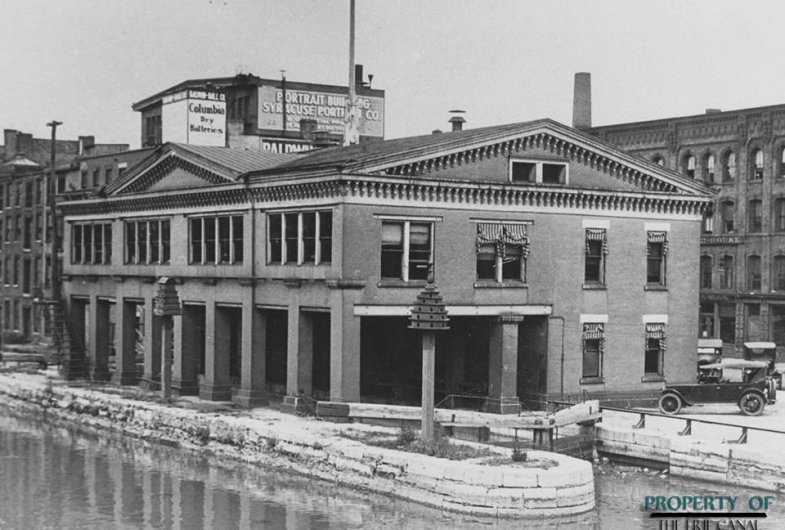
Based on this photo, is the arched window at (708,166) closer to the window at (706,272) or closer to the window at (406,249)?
the window at (706,272)

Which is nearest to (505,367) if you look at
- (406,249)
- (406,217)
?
(406,249)

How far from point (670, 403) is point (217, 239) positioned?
57.3 ft

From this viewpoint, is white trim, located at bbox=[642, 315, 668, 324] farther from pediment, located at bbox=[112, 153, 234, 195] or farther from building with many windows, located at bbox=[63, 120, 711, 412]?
pediment, located at bbox=[112, 153, 234, 195]

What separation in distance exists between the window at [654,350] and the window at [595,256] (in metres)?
2.95

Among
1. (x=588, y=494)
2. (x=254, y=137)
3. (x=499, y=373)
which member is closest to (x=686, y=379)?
(x=499, y=373)

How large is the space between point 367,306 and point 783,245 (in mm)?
34659

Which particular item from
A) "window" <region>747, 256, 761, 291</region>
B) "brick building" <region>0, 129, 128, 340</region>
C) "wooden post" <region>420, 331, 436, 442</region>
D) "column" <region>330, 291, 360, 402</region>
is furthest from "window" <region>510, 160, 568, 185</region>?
"brick building" <region>0, 129, 128, 340</region>

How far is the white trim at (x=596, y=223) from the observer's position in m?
40.0

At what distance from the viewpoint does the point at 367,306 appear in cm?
3594

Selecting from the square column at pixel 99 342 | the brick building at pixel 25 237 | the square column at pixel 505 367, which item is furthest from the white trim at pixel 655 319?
the brick building at pixel 25 237

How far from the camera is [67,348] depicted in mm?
51406

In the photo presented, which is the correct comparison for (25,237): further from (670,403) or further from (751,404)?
(751,404)

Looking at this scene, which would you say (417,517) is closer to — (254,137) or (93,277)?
(93,277)

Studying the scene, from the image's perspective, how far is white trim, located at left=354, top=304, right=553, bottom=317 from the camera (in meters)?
36.0
